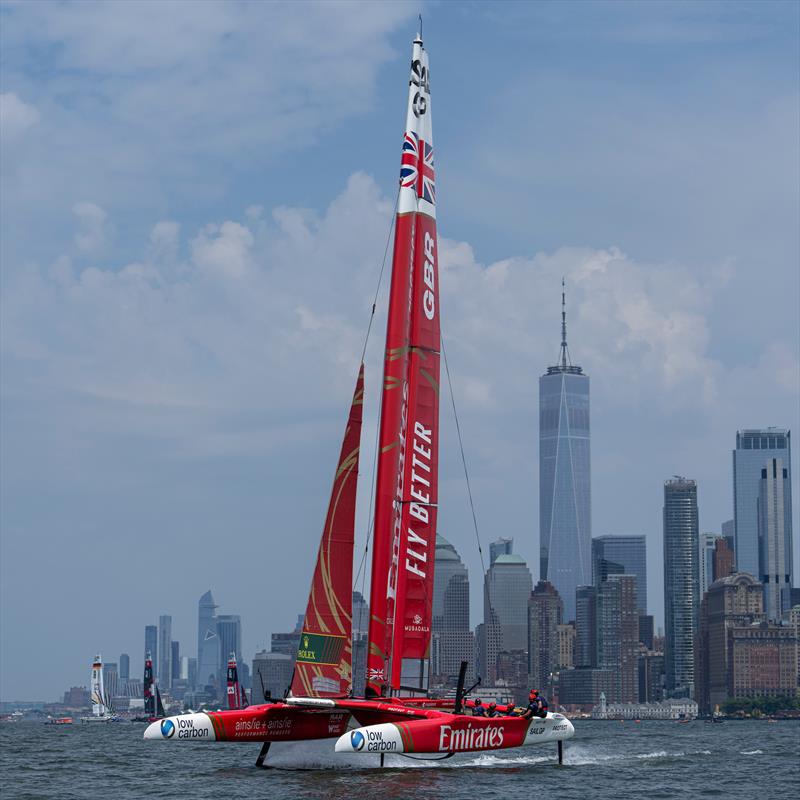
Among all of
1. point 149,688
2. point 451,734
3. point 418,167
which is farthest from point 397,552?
point 149,688

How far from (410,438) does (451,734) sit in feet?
22.3

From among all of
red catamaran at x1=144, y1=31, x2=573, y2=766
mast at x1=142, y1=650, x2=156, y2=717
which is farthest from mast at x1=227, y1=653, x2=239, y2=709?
red catamaran at x1=144, y1=31, x2=573, y2=766

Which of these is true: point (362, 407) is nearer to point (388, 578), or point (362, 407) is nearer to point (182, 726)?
point (388, 578)

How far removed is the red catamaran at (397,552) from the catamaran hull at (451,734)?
4 cm

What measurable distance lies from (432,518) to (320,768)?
6149 millimetres

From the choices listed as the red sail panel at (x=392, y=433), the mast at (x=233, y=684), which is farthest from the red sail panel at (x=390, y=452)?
the mast at (x=233, y=684)

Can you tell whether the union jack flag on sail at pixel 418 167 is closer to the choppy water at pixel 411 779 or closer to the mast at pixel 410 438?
the mast at pixel 410 438

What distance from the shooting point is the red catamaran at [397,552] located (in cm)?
3278

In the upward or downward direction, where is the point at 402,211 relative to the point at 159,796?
upward

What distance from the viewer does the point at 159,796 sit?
3186 cm

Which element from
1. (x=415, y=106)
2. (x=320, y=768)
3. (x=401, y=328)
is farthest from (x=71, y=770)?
(x=415, y=106)

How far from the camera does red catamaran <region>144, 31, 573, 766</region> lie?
32.8m

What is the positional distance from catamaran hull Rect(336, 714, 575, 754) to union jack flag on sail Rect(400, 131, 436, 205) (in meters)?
12.0

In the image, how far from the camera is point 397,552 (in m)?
33.6
